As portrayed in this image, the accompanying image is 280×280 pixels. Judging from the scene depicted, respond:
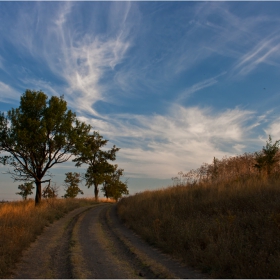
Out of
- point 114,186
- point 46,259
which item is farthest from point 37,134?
point 114,186

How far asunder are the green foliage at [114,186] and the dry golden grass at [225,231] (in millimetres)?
33568

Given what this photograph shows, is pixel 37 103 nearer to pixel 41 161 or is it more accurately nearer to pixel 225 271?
pixel 41 161

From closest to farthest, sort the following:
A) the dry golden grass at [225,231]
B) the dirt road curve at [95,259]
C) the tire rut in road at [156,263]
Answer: the dry golden grass at [225,231]
the tire rut in road at [156,263]
the dirt road curve at [95,259]

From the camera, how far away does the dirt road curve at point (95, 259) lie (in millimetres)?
7211

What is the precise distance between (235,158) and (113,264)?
1610 cm

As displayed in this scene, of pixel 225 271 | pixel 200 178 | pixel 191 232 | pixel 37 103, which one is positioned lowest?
pixel 225 271

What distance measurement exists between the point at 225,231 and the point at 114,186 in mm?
41187

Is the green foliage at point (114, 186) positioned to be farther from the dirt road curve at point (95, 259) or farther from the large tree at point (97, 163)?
the dirt road curve at point (95, 259)

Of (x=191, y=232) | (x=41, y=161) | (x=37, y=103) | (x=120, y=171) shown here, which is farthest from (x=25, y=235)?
(x=120, y=171)

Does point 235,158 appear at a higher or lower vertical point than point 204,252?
higher

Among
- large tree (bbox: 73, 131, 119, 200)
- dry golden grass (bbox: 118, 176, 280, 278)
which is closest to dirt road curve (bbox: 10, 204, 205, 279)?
dry golden grass (bbox: 118, 176, 280, 278)

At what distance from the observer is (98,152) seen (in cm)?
4709

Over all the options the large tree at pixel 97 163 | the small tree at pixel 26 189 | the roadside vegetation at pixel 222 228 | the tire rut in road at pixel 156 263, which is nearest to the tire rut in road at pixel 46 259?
the tire rut in road at pixel 156 263

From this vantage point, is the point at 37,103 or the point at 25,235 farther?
the point at 37,103
